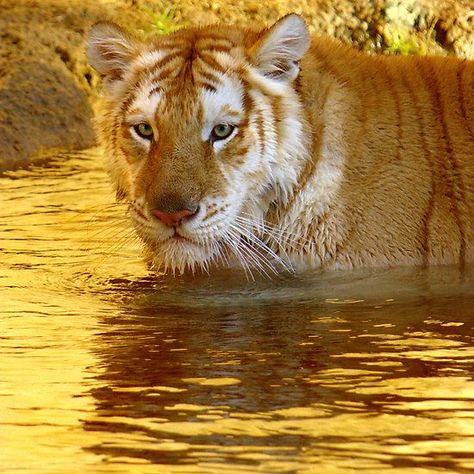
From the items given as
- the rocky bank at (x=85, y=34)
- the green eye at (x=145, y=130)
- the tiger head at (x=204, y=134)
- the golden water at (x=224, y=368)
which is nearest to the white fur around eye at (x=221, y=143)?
the tiger head at (x=204, y=134)

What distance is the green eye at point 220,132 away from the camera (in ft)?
16.4

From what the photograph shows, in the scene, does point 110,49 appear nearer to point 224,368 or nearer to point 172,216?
point 172,216

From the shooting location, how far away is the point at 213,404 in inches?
144

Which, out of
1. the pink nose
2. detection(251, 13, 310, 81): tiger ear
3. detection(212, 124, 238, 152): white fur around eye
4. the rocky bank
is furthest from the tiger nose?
the rocky bank

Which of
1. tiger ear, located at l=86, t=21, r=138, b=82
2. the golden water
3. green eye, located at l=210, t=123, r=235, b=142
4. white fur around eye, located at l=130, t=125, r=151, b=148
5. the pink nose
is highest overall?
tiger ear, located at l=86, t=21, r=138, b=82

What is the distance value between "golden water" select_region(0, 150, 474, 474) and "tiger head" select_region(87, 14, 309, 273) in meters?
0.27

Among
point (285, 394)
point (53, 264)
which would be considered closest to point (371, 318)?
point (285, 394)

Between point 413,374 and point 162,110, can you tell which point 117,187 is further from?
point 413,374

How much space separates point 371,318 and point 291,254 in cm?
65

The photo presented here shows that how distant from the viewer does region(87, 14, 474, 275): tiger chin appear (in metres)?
4.95

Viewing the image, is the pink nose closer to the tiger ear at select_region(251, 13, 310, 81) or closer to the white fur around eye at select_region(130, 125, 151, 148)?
the white fur around eye at select_region(130, 125, 151, 148)

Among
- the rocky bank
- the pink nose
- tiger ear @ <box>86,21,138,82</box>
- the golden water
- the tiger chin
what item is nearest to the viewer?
the golden water

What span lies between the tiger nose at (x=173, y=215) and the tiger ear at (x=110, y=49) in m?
0.78

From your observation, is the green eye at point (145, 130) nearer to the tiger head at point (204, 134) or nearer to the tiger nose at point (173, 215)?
the tiger head at point (204, 134)
